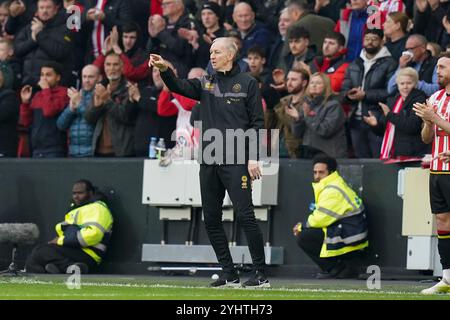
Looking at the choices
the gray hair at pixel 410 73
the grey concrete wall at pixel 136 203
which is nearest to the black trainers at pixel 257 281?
the grey concrete wall at pixel 136 203

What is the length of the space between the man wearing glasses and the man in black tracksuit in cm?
387

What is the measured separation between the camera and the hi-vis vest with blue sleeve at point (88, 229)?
735 inches

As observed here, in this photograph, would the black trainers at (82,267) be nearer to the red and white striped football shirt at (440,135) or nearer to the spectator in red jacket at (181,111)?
the spectator in red jacket at (181,111)

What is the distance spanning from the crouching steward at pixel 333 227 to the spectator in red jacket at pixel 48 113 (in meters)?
4.40

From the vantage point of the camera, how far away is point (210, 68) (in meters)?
19.1

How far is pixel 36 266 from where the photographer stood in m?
18.8

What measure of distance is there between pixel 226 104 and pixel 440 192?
90.3 inches

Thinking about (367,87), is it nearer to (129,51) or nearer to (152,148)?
(152,148)

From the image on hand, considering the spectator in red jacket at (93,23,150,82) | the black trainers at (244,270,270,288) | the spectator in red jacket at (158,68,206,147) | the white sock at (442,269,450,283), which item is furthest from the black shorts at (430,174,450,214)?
the spectator in red jacket at (93,23,150,82)

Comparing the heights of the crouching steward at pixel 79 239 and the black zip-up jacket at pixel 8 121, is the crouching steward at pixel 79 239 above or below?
below

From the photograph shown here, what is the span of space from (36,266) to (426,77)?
5.62 metres

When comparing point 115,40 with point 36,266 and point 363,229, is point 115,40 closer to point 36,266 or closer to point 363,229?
point 36,266

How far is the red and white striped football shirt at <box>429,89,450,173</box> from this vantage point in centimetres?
1403
